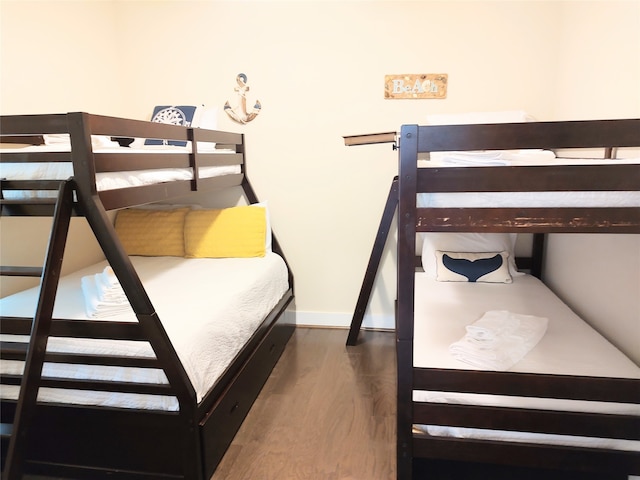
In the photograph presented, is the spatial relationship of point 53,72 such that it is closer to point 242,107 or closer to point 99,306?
point 242,107

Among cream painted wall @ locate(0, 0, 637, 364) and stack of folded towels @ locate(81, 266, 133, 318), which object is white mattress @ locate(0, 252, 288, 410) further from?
cream painted wall @ locate(0, 0, 637, 364)

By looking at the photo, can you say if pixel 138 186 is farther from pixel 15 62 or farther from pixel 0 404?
pixel 15 62

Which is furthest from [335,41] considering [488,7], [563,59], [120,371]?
[120,371]

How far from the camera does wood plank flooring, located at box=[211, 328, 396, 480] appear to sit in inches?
70.6

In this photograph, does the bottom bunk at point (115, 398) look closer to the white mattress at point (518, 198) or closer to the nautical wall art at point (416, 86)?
the white mattress at point (518, 198)

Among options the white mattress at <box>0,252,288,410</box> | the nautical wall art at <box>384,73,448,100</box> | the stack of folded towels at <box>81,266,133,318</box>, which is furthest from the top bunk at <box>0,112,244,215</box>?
the nautical wall art at <box>384,73,448,100</box>

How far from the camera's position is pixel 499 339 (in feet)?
5.75

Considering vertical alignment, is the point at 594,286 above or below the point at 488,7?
below

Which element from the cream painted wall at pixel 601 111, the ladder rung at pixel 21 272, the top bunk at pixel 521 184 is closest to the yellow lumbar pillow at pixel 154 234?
the ladder rung at pixel 21 272

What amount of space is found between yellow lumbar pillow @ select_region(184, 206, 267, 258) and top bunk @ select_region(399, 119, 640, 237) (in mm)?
1687

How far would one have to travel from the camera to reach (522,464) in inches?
57.6

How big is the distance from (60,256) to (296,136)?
191cm

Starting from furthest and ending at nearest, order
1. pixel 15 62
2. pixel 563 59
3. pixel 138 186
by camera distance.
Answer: pixel 563 59
pixel 15 62
pixel 138 186

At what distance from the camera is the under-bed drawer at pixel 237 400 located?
67.1 inches
